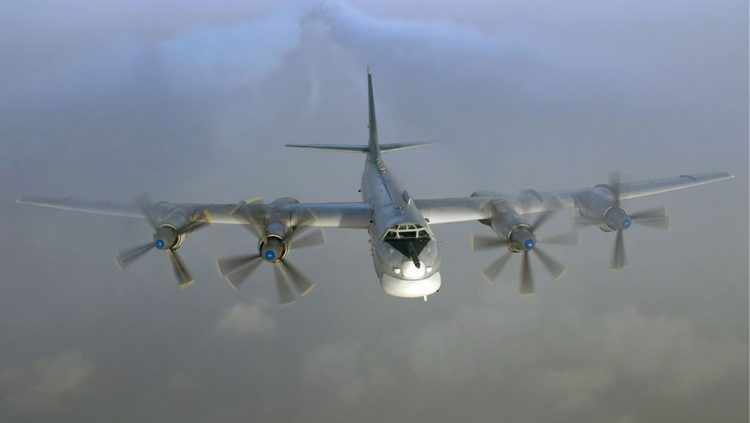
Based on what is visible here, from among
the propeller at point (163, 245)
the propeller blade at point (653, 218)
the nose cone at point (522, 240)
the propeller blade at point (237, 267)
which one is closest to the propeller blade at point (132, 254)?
the propeller at point (163, 245)

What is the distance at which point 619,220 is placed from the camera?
2116 cm

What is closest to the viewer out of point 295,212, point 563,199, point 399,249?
point 399,249

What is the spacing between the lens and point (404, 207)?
61.5 ft

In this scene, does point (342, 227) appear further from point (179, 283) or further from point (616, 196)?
point (616, 196)

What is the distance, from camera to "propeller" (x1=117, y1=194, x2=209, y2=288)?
19547 mm

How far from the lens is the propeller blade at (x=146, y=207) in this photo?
20500 millimetres

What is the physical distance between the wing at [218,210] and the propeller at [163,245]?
0.83 meters

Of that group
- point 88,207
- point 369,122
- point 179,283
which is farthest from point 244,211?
point 369,122

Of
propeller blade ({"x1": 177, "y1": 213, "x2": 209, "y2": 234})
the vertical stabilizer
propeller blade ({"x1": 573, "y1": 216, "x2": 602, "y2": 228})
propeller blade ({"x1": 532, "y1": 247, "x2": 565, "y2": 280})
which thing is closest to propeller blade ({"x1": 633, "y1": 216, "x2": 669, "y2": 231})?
propeller blade ({"x1": 573, "y1": 216, "x2": 602, "y2": 228})

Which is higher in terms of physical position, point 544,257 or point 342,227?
point 342,227

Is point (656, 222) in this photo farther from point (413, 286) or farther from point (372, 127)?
point (372, 127)

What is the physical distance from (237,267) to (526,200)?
14.2 m

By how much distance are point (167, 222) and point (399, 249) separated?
10701 millimetres

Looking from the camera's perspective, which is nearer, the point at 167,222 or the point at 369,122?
the point at 167,222
